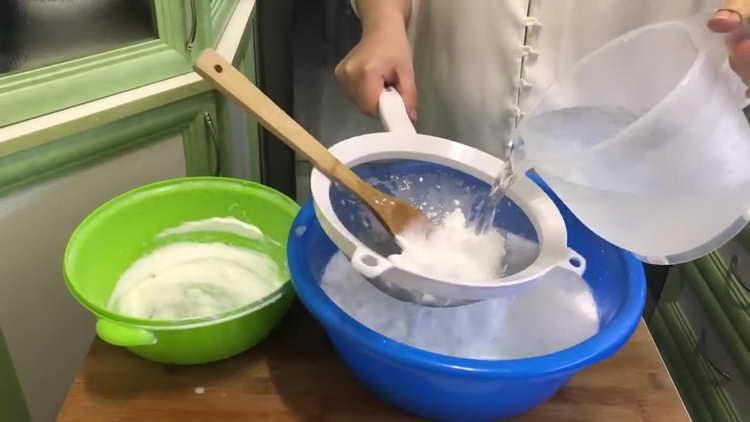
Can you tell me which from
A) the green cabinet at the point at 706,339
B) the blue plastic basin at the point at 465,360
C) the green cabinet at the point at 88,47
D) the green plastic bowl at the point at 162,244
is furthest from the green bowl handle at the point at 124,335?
the green cabinet at the point at 706,339

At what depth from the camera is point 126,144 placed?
2.49 feet

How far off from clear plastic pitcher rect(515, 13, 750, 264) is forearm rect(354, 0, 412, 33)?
0.21 meters

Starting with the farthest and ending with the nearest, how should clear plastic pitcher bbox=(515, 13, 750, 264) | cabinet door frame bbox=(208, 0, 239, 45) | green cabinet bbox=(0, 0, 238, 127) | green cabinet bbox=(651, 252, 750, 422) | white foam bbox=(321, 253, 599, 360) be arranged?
1. green cabinet bbox=(651, 252, 750, 422)
2. cabinet door frame bbox=(208, 0, 239, 45)
3. green cabinet bbox=(0, 0, 238, 127)
4. white foam bbox=(321, 253, 599, 360)
5. clear plastic pitcher bbox=(515, 13, 750, 264)

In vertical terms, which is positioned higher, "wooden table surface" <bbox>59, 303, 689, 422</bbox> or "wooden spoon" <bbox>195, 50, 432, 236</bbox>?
"wooden spoon" <bbox>195, 50, 432, 236</bbox>

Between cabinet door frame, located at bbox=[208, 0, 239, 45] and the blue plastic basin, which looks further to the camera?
cabinet door frame, located at bbox=[208, 0, 239, 45]

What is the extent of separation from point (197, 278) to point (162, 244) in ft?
0.20

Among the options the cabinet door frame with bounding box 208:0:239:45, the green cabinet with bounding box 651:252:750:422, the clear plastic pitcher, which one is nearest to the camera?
the clear plastic pitcher

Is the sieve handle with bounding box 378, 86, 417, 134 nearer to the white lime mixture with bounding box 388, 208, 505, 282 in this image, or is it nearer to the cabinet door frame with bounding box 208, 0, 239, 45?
the white lime mixture with bounding box 388, 208, 505, 282

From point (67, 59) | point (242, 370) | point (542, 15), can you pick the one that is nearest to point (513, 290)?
point (242, 370)

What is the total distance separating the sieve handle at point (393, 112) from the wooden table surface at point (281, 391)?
20cm

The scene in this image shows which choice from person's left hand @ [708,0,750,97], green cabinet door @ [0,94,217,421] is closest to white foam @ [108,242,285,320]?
green cabinet door @ [0,94,217,421]

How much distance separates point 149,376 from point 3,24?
1.18 feet

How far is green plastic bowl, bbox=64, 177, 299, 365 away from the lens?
563 millimetres

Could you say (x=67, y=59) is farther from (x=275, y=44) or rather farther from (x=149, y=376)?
(x=275, y=44)
